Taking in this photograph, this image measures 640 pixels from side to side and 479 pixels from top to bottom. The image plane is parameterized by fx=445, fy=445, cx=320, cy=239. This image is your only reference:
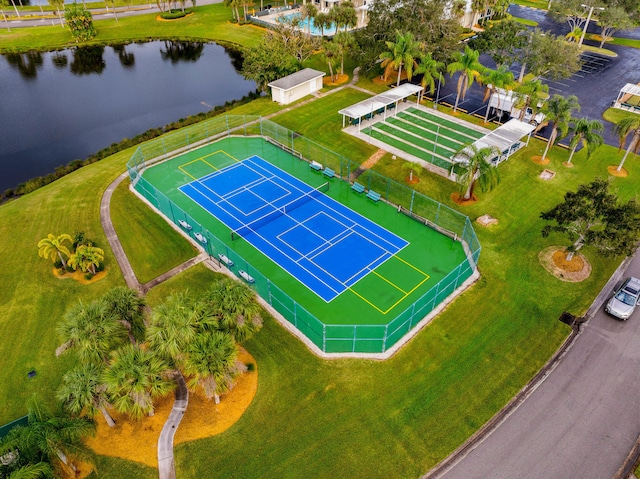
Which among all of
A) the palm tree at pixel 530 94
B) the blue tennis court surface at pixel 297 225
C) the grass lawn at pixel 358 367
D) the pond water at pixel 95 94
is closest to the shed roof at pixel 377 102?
the blue tennis court surface at pixel 297 225

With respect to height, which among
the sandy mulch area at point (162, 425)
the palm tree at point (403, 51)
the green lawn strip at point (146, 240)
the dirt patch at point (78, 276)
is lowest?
the sandy mulch area at point (162, 425)

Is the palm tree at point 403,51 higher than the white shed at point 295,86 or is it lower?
higher

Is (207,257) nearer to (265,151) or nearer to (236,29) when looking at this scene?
(265,151)

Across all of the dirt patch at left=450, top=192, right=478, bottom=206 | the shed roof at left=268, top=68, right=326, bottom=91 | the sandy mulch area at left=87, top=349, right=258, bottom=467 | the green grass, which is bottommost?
the sandy mulch area at left=87, top=349, right=258, bottom=467

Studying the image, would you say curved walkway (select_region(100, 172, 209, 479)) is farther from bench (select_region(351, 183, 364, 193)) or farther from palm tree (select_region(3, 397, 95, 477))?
bench (select_region(351, 183, 364, 193))

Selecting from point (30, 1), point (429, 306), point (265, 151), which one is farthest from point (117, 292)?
point (30, 1)

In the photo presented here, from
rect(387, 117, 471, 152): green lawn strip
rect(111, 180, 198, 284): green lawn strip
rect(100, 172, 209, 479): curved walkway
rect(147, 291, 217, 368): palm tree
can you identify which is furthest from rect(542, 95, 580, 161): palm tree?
rect(147, 291, 217, 368): palm tree

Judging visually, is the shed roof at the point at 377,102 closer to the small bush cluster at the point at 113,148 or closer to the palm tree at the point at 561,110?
the palm tree at the point at 561,110
